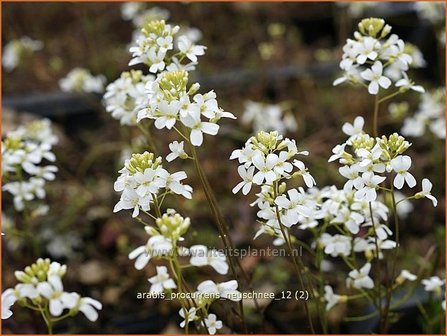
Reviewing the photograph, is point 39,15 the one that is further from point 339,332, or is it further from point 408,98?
point 339,332

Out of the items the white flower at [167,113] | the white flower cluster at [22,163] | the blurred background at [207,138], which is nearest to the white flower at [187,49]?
the white flower at [167,113]

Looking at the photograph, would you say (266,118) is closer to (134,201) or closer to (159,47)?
(159,47)

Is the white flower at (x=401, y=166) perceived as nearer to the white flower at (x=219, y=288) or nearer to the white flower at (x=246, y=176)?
the white flower at (x=246, y=176)

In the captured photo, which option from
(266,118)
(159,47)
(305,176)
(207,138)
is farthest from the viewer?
(207,138)

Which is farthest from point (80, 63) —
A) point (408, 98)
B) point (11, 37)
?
point (408, 98)

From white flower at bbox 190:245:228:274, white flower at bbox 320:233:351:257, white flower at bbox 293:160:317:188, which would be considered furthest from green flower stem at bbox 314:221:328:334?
white flower at bbox 190:245:228:274

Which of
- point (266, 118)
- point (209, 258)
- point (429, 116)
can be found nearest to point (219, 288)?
point (209, 258)
